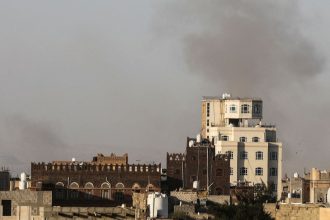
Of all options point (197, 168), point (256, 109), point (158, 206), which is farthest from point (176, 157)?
point (158, 206)

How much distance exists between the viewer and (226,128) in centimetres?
19875

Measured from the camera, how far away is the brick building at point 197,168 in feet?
557

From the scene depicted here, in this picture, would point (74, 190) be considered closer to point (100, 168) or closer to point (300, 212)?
point (100, 168)

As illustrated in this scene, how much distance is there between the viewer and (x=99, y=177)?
163m

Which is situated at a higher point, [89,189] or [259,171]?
[259,171]

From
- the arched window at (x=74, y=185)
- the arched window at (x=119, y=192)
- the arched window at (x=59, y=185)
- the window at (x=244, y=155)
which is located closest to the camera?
the arched window at (x=59, y=185)

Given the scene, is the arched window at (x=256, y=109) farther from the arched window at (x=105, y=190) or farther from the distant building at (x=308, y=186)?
the arched window at (x=105, y=190)

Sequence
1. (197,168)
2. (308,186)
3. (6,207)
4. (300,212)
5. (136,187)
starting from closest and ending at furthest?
(300,212)
(6,207)
(136,187)
(197,168)
(308,186)

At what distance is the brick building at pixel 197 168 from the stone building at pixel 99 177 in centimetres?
693

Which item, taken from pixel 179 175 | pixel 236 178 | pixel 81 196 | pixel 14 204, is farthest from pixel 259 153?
pixel 14 204

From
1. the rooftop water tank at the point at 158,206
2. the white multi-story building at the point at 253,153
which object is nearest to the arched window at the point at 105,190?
the white multi-story building at the point at 253,153

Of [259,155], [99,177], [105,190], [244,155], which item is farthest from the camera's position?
[244,155]

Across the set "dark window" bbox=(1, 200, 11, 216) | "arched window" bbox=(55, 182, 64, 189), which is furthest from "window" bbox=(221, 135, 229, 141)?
"dark window" bbox=(1, 200, 11, 216)

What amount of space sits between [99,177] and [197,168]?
11.6m
